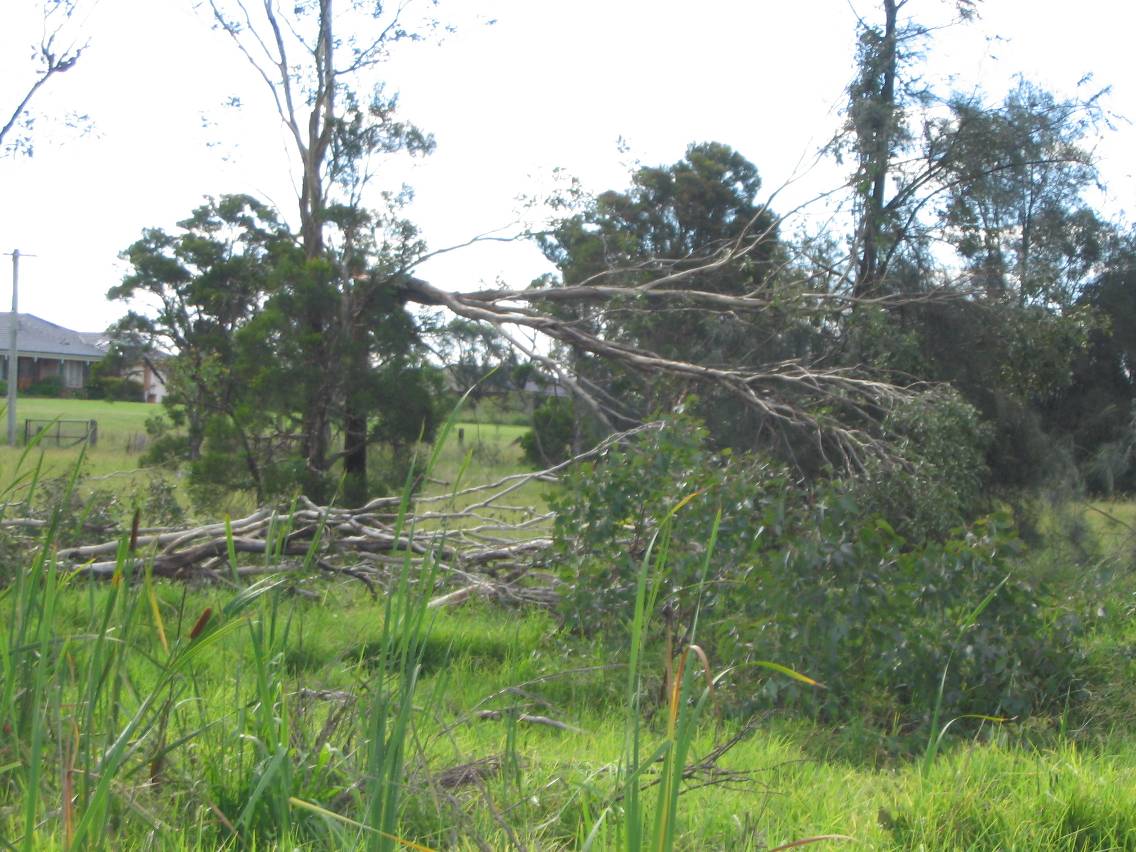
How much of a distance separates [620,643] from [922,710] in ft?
5.48

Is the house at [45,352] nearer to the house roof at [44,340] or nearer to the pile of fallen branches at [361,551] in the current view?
the house roof at [44,340]

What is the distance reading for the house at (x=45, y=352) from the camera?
3316 centimetres

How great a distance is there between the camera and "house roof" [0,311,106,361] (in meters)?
35.8

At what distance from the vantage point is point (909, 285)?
41.6 ft

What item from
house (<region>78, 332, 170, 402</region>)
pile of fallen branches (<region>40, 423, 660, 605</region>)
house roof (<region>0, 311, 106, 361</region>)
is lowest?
pile of fallen branches (<region>40, 423, 660, 605</region>)

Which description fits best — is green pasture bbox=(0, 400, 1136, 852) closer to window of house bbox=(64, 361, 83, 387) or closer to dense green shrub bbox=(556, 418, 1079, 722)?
dense green shrub bbox=(556, 418, 1079, 722)

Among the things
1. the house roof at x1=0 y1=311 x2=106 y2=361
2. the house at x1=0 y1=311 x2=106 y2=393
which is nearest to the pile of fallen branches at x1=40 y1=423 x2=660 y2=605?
the house at x1=0 y1=311 x2=106 y2=393

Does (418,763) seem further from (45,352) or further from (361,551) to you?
(45,352)

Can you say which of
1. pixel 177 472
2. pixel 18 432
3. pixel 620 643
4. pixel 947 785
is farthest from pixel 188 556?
pixel 18 432

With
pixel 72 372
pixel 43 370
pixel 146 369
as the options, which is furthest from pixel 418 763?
pixel 43 370

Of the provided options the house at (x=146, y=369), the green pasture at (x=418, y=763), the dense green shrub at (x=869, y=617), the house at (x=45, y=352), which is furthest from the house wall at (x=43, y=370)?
the green pasture at (x=418, y=763)

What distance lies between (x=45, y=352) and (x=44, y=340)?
3.87 m

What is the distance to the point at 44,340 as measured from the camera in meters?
40.6

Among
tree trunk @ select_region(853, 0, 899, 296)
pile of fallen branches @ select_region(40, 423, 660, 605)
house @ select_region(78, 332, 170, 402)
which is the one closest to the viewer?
pile of fallen branches @ select_region(40, 423, 660, 605)
